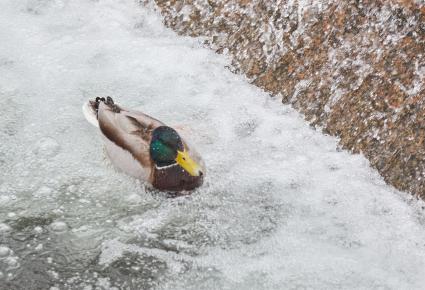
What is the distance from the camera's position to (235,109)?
19.9 ft

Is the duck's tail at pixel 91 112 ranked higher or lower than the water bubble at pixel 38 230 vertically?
higher

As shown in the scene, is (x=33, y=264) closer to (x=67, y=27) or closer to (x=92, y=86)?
(x=92, y=86)

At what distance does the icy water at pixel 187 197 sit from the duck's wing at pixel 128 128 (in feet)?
0.72

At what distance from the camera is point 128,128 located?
5.46m

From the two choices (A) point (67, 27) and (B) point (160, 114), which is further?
(A) point (67, 27)

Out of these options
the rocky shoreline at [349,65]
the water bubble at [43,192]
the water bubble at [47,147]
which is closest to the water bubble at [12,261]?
the water bubble at [43,192]

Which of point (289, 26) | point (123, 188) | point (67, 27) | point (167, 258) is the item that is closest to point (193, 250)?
point (167, 258)

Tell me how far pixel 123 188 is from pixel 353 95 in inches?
79.2

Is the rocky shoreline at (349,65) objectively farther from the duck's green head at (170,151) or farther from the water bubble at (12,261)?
the water bubble at (12,261)

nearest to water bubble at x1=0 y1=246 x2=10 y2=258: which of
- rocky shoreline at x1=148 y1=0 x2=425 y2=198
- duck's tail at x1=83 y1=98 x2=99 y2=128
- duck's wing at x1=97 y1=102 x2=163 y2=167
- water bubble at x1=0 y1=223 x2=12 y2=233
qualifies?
water bubble at x1=0 y1=223 x2=12 y2=233

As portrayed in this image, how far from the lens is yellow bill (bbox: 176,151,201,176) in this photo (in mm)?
5047

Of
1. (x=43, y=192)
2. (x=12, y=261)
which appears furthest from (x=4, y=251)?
(x=43, y=192)

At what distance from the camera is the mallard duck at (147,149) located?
514 centimetres

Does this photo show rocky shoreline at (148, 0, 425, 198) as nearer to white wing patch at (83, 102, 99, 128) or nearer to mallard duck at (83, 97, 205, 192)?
mallard duck at (83, 97, 205, 192)
